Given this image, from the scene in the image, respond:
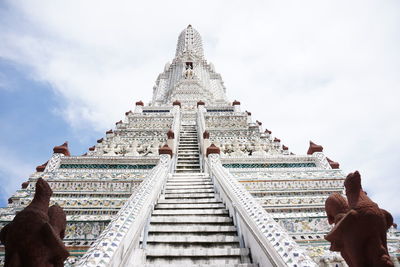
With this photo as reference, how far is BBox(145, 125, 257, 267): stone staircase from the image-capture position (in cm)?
352

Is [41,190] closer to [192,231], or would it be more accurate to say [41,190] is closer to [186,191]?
[192,231]

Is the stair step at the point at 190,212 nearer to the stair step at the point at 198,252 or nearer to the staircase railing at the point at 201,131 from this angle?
the stair step at the point at 198,252

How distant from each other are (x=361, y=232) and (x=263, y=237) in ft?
3.23

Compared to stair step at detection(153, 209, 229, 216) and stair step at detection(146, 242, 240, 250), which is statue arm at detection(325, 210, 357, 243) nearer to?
stair step at detection(146, 242, 240, 250)

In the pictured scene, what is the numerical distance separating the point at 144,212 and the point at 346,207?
8.62 feet

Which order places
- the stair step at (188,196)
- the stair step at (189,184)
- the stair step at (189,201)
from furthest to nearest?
the stair step at (189,184) < the stair step at (188,196) < the stair step at (189,201)

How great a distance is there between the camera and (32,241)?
202 cm

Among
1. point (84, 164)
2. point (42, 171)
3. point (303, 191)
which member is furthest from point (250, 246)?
point (42, 171)

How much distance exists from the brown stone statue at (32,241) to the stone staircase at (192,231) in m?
1.60

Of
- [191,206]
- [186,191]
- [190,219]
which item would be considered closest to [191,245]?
[190,219]

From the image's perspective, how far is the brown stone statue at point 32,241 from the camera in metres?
1.98

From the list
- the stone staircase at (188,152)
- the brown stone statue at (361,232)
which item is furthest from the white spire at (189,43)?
the brown stone statue at (361,232)

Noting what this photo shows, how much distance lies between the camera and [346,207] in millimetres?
2385

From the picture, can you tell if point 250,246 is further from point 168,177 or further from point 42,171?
point 42,171
